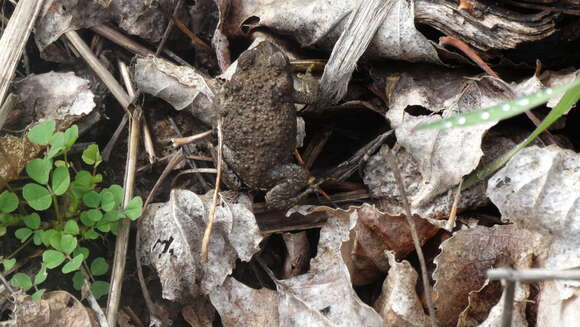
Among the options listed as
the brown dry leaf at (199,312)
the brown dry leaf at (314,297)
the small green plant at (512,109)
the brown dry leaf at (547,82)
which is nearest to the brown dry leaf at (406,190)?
the brown dry leaf at (314,297)

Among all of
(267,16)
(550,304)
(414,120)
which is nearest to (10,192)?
(267,16)

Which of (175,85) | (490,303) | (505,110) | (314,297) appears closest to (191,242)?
(314,297)

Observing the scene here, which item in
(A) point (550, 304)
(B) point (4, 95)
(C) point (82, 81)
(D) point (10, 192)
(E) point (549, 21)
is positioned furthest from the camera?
(C) point (82, 81)

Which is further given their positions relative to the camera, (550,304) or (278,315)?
(278,315)

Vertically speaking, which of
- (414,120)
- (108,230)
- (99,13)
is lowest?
(108,230)

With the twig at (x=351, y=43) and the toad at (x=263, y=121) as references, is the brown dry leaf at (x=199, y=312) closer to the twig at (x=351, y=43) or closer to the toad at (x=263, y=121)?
the toad at (x=263, y=121)

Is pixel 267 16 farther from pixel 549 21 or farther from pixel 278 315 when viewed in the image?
pixel 278 315
